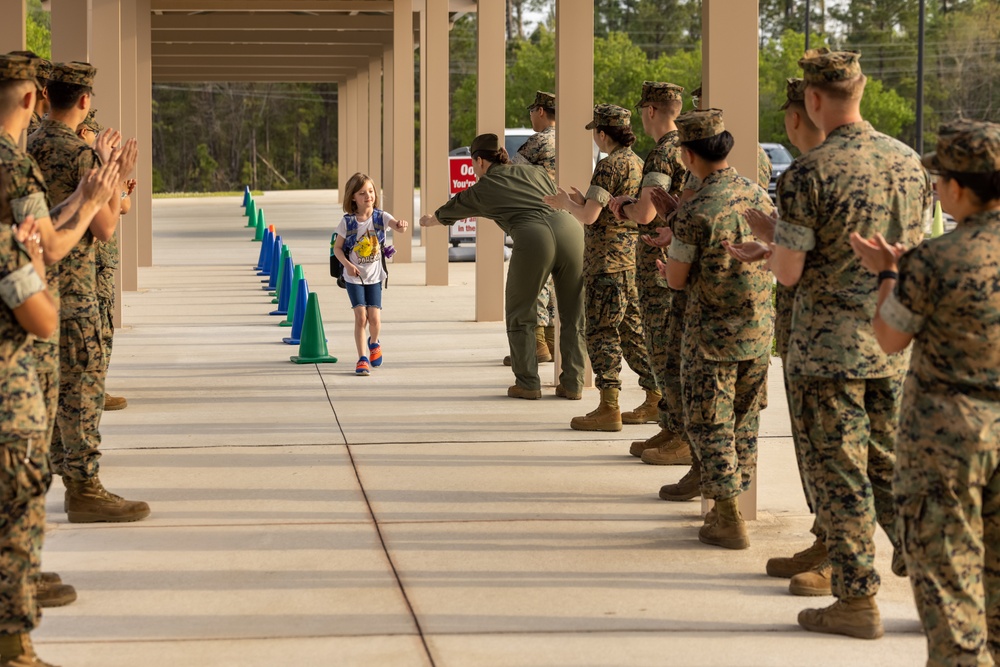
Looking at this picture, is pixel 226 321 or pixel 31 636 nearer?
pixel 31 636

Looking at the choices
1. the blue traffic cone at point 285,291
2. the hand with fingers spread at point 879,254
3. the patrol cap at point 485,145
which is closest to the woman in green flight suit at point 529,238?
the patrol cap at point 485,145

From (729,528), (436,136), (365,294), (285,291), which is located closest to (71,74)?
(729,528)

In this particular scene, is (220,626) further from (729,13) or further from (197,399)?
(197,399)

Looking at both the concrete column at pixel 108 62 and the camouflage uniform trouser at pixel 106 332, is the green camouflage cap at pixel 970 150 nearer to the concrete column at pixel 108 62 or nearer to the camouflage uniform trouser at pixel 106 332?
the camouflage uniform trouser at pixel 106 332

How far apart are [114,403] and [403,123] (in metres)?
14.0

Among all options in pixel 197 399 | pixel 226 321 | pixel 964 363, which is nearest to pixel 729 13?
pixel 964 363

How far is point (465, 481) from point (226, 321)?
8.81 meters

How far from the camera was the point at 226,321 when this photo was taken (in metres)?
16.9

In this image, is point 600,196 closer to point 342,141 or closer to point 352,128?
point 352,128

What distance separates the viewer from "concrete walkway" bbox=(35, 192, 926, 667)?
568cm

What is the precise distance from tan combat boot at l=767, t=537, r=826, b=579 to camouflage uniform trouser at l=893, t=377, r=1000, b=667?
189 cm

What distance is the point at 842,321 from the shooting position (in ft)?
18.6

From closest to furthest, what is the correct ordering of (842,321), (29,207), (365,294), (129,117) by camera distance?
(29,207)
(842,321)
(365,294)
(129,117)

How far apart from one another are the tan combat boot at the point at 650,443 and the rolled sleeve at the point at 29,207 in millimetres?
4594
